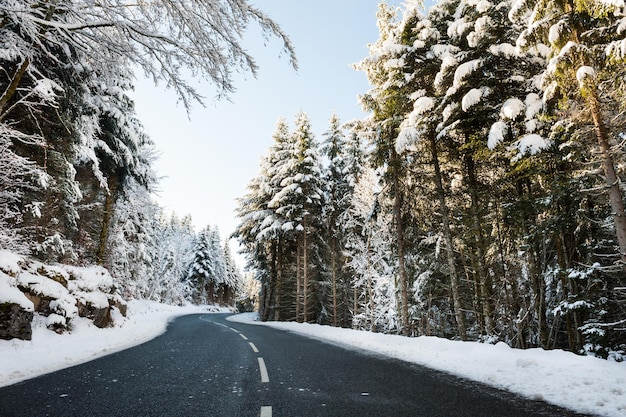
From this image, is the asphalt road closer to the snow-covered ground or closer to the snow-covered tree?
the snow-covered ground

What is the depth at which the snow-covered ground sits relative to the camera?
476 centimetres

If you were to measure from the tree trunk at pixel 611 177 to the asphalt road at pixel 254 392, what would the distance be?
5620 mm

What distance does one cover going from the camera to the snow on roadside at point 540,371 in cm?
455

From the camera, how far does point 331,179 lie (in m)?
28.0

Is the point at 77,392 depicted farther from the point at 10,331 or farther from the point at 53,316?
the point at 53,316

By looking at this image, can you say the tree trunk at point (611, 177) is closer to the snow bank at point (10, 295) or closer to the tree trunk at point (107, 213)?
the snow bank at point (10, 295)

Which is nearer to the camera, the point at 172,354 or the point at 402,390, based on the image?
the point at 402,390

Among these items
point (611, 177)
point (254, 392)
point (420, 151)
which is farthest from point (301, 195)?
point (254, 392)

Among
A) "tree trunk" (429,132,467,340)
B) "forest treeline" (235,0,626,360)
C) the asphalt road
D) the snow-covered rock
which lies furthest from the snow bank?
"tree trunk" (429,132,467,340)

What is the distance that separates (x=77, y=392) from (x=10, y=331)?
5.24 m

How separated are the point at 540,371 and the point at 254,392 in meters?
5.02

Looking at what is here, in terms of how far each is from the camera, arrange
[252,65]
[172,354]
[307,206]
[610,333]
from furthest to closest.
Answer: [307,206], [610,333], [172,354], [252,65]

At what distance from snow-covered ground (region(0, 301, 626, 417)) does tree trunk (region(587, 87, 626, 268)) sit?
3.66 metres

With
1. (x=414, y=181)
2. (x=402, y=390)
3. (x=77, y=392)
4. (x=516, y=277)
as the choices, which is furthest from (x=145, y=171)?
(x=516, y=277)
